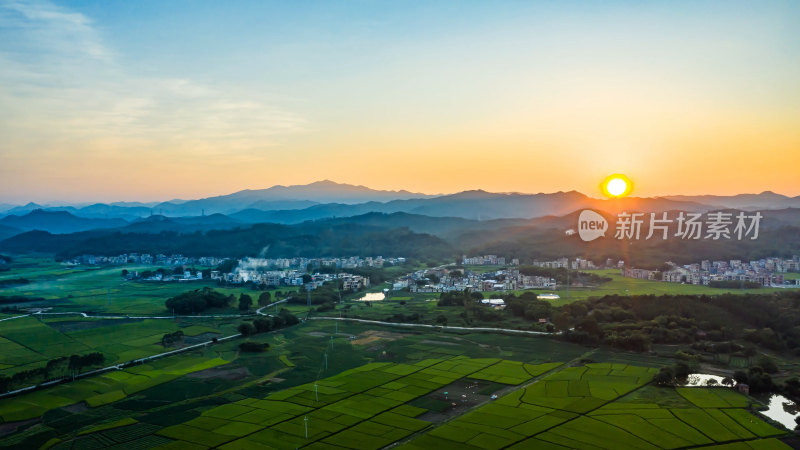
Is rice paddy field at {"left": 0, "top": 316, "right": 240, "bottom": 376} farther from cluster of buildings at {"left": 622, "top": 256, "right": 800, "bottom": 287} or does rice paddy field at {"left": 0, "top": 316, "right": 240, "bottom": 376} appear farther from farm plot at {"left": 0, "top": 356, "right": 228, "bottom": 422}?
cluster of buildings at {"left": 622, "top": 256, "right": 800, "bottom": 287}

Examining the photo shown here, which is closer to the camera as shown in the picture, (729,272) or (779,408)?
(779,408)

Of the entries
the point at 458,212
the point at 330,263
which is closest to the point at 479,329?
the point at 330,263

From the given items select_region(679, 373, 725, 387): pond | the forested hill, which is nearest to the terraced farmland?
select_region(679, 373, 725, 387): pond

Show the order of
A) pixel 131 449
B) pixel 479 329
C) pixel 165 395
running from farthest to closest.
Answer: pixel 479 329 → pixel 165 395 → pixel 131 449

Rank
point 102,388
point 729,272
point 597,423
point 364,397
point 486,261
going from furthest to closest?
point 486,261
point 729,272
point 102,388
point 364,397
point 597,423

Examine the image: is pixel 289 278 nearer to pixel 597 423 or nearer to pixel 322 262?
pixel 322 262

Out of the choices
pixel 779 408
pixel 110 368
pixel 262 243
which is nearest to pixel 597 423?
pixel 779 408

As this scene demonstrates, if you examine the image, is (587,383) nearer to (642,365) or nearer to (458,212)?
(642,365)
